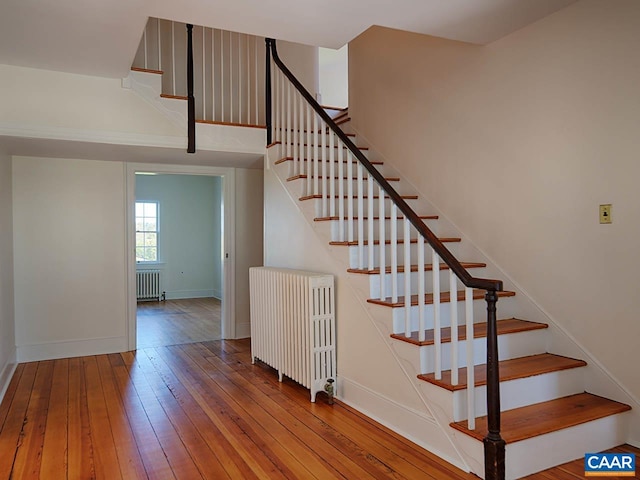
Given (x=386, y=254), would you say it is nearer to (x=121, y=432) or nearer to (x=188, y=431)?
(x=188, y=431)

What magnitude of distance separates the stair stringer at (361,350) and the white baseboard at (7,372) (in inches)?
95.1

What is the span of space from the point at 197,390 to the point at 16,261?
2416 millimetres

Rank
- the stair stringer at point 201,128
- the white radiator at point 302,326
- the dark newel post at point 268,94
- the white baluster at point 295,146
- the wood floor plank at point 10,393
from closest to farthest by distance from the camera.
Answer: the wood floor plank at point 10,393 → the white radiator at point 302,326 → the stair stringer at point 201,128 → the white baluster at point 295,146 → the dark newel post at point 268,94

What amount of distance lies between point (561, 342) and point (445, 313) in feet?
2.58

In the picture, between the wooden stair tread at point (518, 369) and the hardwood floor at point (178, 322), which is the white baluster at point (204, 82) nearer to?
the hardwood floor at point (178, 322)

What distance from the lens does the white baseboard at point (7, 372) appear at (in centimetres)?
369

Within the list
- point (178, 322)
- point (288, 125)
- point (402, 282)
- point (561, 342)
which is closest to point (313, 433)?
point (402, 282)

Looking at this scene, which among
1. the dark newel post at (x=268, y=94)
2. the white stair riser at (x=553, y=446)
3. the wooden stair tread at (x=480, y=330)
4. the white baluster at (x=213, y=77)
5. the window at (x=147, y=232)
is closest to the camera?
the white stair riser at (x=553, y=446)

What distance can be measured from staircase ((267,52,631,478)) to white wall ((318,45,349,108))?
3.63 m

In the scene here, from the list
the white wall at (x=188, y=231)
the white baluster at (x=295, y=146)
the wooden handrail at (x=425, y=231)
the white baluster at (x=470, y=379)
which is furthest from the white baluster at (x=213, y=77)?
the white baluster at (x=470, y=379)

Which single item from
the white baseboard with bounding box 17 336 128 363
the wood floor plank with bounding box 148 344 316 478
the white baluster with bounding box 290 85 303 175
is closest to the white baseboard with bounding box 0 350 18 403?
the white baseboard with bounding box 17 336 128 363

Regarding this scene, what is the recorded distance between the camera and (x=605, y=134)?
2734mm

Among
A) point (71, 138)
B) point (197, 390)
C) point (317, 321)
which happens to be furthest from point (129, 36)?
point (197, 390)

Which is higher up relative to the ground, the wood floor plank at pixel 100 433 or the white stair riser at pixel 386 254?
the white stair riser at pixel 386 254
